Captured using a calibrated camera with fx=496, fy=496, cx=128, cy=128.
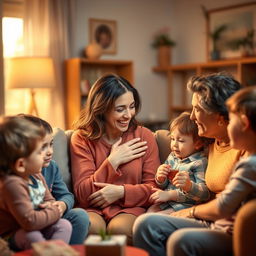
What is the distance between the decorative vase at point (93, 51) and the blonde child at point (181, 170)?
116 inches

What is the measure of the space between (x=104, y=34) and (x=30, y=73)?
1473 millimetres

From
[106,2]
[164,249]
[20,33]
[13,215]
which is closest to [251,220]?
[164,249]

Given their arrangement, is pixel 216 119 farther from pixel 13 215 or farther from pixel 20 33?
pixel 20 33

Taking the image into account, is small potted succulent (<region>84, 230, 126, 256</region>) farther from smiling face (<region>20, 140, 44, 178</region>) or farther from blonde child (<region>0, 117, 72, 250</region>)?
smiling face (<region>20, 140, 44, 178</region>)

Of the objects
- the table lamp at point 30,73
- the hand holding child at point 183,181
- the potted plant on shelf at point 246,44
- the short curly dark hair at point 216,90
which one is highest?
the potted plant on shelf at point 246,44

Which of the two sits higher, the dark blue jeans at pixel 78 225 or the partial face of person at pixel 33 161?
the partial face of person at pixel 33 161

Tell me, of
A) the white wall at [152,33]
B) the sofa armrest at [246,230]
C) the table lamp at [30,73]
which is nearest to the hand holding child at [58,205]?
the sofa armrest at [246,230]

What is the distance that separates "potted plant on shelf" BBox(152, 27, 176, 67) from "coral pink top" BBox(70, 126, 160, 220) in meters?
3.57

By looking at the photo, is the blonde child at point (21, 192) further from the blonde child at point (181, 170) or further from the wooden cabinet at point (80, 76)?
the wooden cabinet at point (80, 76)

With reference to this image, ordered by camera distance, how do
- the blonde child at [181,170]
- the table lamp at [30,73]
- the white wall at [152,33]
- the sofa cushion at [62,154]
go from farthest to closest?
the white wall at [152,33], the table lamp at [30,73], the sofa cushion at [62,154], the blonde child at [181,170]

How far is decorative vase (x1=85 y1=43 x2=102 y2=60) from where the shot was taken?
544 cm

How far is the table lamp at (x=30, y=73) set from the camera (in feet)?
15.3

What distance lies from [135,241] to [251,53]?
3.73 metres

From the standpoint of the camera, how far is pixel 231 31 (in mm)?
5742
